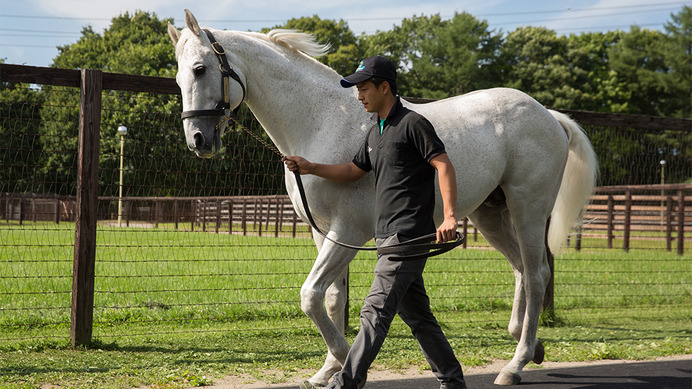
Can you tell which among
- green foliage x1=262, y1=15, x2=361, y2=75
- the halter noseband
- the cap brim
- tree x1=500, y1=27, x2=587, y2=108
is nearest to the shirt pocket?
the cap brim

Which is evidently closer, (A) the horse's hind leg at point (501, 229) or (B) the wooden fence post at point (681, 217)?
(A) the horse's hind leg at point (501, 229)

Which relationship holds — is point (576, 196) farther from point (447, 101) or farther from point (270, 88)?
point (270, 88)

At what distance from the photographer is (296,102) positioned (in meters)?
4.47

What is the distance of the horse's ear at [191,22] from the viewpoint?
4.18 m

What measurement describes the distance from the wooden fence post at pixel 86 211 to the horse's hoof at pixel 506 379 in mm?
3617

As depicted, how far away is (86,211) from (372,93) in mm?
3359

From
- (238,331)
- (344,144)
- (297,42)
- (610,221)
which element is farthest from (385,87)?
(610,221)

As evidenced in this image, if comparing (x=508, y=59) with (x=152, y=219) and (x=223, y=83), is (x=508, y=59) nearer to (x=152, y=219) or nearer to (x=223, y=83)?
(x=152, y=219)

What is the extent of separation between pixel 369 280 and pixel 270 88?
6218mm

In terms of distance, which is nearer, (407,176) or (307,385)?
(407,176)

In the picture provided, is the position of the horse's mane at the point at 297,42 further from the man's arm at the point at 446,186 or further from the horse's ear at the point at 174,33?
the man's arm at the point at 446,186

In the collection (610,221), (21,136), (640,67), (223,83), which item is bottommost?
(610,221)

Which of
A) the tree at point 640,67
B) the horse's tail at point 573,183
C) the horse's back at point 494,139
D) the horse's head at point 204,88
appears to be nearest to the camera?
the horse's head at point 204,88

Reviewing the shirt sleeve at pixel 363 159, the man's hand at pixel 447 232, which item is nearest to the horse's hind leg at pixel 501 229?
the shirt sleeve at pixel 363 159
